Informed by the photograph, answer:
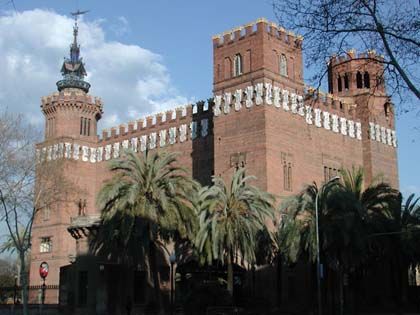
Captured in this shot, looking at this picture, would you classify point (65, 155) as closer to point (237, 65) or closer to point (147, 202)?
point (237, 65)

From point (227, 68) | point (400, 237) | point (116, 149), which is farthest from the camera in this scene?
point (116, 149)

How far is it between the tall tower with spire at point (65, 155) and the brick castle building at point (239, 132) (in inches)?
3.3

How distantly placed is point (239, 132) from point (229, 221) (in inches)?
414

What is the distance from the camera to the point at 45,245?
5197 centimetres

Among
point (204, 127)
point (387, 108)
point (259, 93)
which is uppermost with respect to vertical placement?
point (259, 93)

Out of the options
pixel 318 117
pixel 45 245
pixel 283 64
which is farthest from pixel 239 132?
pixel 45 245

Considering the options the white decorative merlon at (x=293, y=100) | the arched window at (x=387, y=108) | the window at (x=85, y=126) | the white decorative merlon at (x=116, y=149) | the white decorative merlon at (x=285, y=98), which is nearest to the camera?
the arched window at (x=387, y=108)

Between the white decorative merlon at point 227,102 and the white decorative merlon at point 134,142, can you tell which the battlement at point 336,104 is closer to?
the white decorative merlon at point 227,102

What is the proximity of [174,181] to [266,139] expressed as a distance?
31.3 ft

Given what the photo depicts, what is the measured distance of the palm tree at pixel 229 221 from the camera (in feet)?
99.6

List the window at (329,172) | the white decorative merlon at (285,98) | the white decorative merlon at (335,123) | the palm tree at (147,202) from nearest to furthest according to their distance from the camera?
the palm tree at (147,202) → the white decorative merlon at (285,98) → the window at (329,172) → the white decorative merlon at (335,123)

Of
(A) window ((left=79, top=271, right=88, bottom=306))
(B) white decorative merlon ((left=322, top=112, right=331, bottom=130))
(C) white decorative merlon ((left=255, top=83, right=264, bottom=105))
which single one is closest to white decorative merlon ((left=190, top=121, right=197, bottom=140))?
(C) white decorative merlon ((left=255, top=83, right=264, bottom=105))

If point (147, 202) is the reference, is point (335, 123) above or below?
above

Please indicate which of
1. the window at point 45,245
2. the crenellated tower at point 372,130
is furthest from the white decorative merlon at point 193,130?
the window at point 45,245
